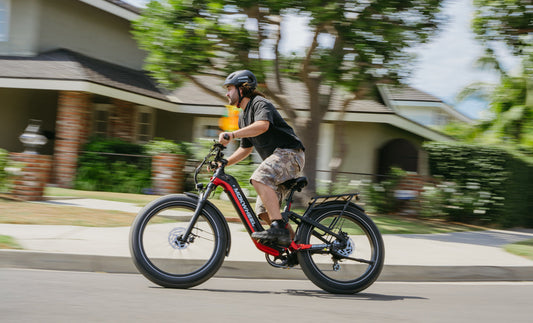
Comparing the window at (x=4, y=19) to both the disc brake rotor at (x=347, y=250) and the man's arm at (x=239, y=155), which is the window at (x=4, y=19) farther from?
the disc brake rotor at (x=347, y=250)

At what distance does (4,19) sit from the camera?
1595 centimetres

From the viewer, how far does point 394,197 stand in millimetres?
12836

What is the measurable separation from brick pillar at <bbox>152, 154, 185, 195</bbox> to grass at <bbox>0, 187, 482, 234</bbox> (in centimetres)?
120

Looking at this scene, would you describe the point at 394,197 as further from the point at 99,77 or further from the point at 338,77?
the point at 99,77

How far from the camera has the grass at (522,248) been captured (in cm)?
779

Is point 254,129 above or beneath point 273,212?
above

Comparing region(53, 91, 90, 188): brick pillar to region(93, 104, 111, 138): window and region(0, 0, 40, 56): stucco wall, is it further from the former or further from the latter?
region(0, 0, 40, 56): stucco wall

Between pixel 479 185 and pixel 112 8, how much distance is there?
12.0m

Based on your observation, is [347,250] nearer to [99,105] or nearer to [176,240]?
[176,240]

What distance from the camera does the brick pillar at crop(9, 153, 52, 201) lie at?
10430mm

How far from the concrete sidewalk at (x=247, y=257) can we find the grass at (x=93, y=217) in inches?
20.5

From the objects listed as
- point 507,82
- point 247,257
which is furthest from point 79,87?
point 507,82

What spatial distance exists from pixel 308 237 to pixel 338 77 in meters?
5.80

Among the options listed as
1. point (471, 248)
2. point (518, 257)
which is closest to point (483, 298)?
point (518, 257)
